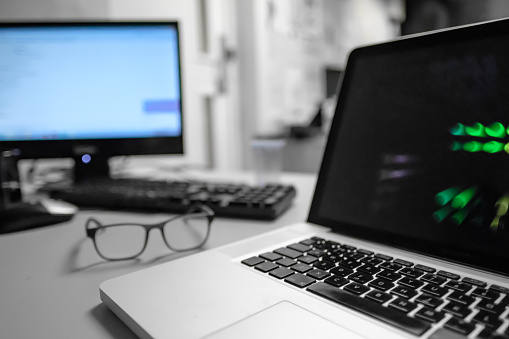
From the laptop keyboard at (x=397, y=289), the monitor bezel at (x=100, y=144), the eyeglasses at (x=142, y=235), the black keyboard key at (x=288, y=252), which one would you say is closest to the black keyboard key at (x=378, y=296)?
the laptop keyboard at (x=397, y=289)

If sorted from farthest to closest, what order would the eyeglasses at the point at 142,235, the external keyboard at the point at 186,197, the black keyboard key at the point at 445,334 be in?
1. the external keyboard at the point at 186,197
2. the eyeglasses at the point at 142,235
3. the black keyboard key at the point at 445,334

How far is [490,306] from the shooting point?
0.84 feet

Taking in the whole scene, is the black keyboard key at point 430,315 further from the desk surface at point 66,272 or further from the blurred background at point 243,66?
the blurred background at point 243,66

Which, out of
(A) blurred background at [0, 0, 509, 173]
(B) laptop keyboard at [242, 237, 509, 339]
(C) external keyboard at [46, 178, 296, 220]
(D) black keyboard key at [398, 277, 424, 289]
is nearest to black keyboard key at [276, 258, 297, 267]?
(B) laptop keyboard at [242, 237, 509, 339]

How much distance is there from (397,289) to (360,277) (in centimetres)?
3

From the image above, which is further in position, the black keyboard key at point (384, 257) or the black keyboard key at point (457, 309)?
the black keyboard key at point (384, 257)

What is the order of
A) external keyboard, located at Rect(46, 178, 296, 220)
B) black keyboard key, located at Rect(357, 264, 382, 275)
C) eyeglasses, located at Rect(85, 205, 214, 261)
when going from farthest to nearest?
external keyboard, located at Rect(46, 178, 296, 220) < eyeglasses, located at Rect(85, 205, 214, 261) < black keyboard key, located at Rect(357, 264, 382, 275)

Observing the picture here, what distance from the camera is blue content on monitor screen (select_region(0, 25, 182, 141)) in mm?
845

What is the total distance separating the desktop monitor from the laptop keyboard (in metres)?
0.63

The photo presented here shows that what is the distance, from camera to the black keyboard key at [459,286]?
28cm

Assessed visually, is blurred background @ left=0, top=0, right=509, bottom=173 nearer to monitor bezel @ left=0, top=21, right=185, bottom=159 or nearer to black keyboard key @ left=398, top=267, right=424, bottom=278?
monitor bezel @ left=0, top=21, right=185, bottom=159

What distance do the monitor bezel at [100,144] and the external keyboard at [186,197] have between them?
123 mm

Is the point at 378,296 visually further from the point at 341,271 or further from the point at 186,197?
the point at 186,197

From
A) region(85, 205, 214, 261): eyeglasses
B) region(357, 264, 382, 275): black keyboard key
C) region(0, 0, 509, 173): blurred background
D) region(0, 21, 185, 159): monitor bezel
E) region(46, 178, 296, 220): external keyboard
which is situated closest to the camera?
region(357, 264, 382, 275): black keyboard key
